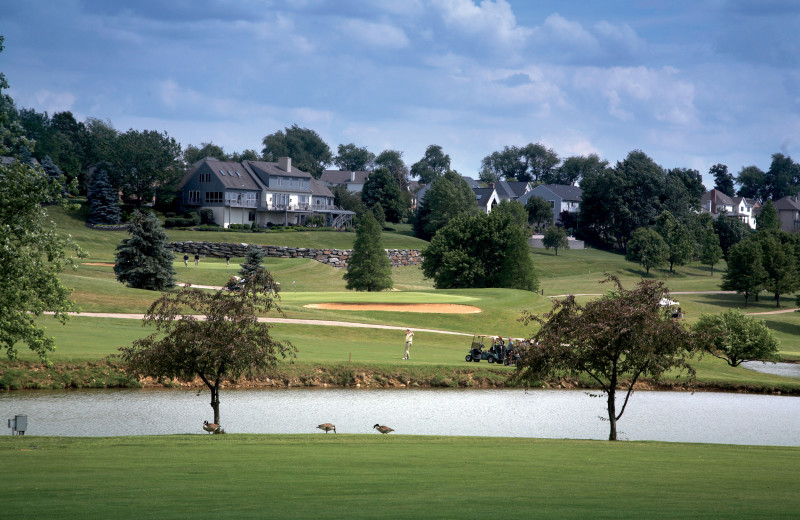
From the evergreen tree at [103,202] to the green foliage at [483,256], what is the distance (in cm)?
4645

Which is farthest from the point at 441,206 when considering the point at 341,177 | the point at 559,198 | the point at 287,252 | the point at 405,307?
the point at 405,307

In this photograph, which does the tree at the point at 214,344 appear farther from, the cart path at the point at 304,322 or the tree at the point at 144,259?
the tree at the point at 144,259

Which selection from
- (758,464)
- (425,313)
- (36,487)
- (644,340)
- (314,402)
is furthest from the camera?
(425,313)

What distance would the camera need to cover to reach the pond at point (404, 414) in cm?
2297

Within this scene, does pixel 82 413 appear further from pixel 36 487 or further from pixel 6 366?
pixel 36 487

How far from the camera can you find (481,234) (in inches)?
2867

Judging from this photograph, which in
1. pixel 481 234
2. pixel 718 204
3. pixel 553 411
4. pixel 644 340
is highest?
pixel 718 204

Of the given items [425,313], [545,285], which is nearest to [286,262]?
[545,285]

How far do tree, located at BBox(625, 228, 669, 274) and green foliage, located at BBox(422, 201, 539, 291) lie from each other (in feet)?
128

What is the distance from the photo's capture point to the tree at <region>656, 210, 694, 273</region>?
110188 millimetres

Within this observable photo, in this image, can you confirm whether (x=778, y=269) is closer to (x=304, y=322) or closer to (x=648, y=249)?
(x=648, y=249)

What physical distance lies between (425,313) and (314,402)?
80.3 feet

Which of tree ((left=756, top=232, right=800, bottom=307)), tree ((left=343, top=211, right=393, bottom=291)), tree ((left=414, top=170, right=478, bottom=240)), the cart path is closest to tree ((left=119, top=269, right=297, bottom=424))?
the cart path

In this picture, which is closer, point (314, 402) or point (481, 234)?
point (314, 402)
